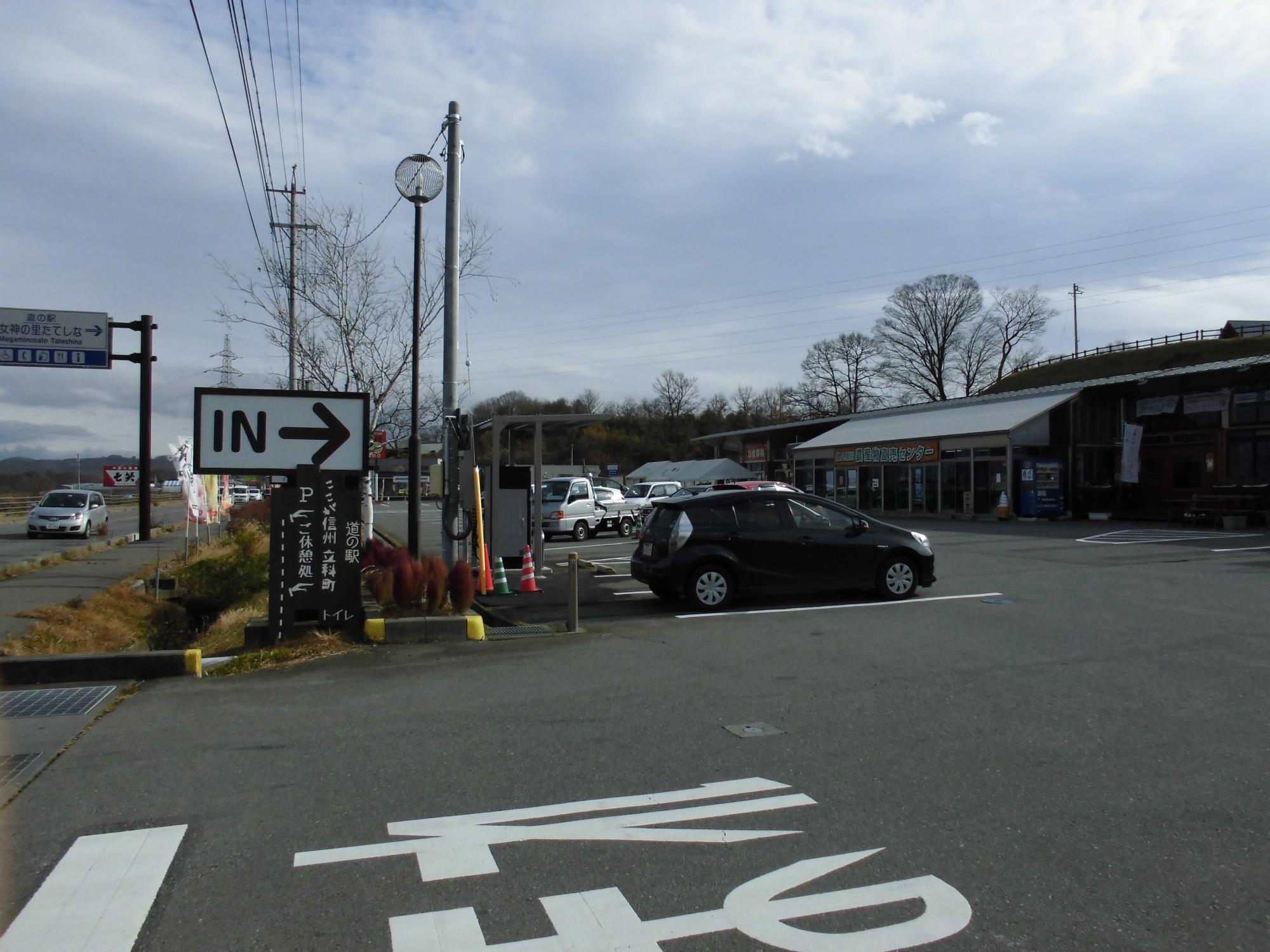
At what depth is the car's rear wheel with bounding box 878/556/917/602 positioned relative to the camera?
12.6m

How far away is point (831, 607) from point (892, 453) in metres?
26.6

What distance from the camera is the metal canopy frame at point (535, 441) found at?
15859 millimetres

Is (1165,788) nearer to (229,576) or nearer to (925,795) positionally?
(925,795)

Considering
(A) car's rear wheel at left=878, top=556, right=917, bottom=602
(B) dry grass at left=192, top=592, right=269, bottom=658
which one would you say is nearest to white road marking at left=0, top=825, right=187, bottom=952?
(B) dry grass at left=192, top=592, right=269, bottom=658

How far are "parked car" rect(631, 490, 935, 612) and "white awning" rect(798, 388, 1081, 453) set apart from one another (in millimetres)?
20684

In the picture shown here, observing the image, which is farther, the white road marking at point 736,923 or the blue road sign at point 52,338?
the blue road sign at point 52,338

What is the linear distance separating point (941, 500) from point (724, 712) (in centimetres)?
3049

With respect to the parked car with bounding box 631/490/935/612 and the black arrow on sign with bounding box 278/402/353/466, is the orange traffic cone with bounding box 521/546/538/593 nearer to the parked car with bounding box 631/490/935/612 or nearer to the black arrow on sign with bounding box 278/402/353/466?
the parked car with bounding box 631/490/935/612

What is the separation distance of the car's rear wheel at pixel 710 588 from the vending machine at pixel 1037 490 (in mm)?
22786

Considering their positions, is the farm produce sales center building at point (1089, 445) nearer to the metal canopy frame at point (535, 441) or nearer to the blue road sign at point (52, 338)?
the metal canopy frame at point (535, 441)

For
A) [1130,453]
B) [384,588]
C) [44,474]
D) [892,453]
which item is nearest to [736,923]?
[384,588]

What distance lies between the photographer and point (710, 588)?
12.0 meters

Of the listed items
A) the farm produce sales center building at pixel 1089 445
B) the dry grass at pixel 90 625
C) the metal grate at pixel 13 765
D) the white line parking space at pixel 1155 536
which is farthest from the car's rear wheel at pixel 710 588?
the farm produce sales center building at pixel 1089 445

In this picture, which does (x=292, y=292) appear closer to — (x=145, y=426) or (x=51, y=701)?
(x=145, y=426)
